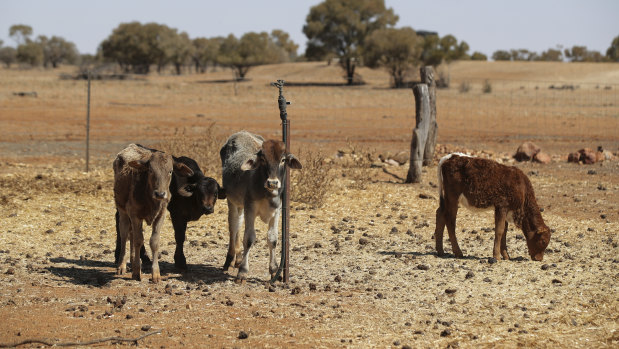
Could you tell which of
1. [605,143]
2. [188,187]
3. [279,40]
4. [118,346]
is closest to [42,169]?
[188,187]

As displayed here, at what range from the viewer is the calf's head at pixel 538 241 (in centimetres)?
1048

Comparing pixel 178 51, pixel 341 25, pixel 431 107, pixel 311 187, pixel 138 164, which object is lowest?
pixel 311 187

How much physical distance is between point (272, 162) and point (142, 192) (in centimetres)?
176

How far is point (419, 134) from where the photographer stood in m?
17.3

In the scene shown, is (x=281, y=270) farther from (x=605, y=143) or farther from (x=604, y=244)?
(x=605, y=143)

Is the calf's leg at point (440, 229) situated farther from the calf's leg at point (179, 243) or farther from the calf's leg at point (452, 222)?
the calf's leg at point (179, 243)

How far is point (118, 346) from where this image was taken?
287 inches

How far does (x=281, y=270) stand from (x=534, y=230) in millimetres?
3604

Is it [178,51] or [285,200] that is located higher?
[178,51]

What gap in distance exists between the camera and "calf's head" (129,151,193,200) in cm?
909

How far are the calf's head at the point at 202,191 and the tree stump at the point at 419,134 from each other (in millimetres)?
7843

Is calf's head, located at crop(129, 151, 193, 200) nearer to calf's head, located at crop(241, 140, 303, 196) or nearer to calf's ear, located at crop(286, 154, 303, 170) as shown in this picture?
calf's head, located at crop(241, 140, 303, 196)

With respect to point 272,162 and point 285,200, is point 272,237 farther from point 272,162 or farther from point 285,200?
point 272,162

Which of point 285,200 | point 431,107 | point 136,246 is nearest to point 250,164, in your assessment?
point 285,200
